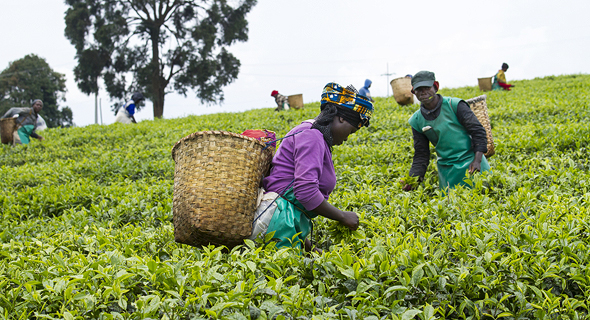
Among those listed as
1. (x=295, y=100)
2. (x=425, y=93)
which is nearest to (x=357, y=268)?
(x=425, y=93)

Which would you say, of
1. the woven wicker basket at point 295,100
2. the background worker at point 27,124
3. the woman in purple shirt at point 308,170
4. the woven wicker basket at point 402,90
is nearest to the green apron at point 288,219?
the woman in purple shirt at point 308,170

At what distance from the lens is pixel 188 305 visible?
6.16 ft

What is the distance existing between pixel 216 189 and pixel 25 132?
10.8 m

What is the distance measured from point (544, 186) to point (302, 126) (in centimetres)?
289

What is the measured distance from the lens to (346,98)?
9.08ft

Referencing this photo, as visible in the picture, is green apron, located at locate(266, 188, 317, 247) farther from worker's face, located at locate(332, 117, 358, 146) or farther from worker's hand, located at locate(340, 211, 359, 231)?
worker's face, located at locate(332, 117, 358, 146)

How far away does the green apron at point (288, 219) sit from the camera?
2664 millimetres

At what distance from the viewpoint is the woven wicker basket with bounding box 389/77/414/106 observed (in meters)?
11.9

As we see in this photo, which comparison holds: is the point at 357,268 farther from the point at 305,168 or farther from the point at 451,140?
the point at 451,140

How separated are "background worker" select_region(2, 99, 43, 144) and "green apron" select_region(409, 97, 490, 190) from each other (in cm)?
1018

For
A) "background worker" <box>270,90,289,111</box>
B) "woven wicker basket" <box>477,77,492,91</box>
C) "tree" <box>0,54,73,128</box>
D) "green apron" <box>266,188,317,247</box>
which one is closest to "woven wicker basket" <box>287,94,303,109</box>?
"background worker" <box>270,90,289,111</box>

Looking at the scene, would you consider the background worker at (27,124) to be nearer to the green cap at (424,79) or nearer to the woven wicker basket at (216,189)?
the green cap at (424,79)

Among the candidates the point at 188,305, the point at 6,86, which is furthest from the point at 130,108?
the point at 6,86

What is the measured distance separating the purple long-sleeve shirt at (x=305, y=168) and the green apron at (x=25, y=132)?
34.7 ft
